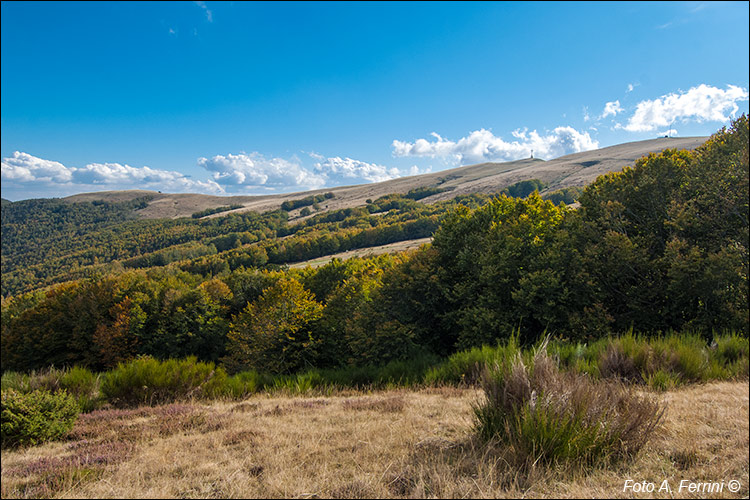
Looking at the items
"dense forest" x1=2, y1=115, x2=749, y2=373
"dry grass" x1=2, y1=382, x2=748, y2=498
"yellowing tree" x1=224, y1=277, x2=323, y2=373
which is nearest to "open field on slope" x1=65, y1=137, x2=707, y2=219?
"dense forest" x1=2, y1=115, x2=749, y2=373

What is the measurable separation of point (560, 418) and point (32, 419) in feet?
24.8

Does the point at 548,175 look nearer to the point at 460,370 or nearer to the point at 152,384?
the point at 460,370

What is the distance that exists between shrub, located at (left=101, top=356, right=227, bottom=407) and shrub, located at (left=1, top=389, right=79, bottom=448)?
7.34 feet

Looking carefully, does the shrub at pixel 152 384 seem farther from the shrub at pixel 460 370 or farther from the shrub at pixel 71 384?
the shrub at pixel 460 370

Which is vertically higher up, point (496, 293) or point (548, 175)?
point (548, 175)

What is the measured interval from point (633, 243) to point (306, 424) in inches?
714

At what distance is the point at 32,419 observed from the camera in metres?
5.45

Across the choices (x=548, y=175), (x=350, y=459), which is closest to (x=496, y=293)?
(x=350, y=459)

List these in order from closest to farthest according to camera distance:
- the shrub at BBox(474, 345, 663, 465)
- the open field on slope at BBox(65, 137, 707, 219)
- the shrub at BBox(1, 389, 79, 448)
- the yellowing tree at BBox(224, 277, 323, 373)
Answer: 1. the shrub at BBox(474, 345, 663, 465)
2. the shrub at BBox(1, 389, 79, 448)
3. the yellowing tree at BBox(224, 277, 323, 373)
4. the open field on slope at BBox(65, 137, 707, 219)

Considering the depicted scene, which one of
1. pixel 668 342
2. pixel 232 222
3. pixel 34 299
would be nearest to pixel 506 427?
pixel 668 342

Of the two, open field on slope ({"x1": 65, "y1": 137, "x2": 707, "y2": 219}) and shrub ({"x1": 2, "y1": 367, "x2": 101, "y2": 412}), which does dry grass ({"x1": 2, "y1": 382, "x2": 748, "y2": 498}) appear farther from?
open field on slope ({"x1": 65, "y1": 137, "x2": 707, "y2": 219})

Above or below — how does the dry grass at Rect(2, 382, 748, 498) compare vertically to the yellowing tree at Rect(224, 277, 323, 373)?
above

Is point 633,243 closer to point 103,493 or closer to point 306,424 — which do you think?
point 306,424

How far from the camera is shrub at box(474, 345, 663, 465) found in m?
3.43
